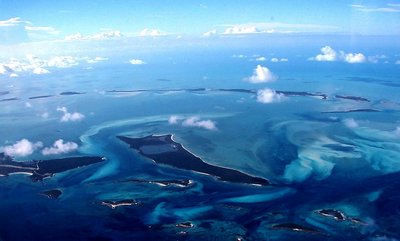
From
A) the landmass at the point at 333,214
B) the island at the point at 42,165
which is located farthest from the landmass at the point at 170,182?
the landmass at the point at 333,214

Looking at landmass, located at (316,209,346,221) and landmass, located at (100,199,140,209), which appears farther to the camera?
landmass, located at (100,199,140,209)

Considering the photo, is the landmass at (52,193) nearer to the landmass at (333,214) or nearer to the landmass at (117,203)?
the landmass at (117,203)

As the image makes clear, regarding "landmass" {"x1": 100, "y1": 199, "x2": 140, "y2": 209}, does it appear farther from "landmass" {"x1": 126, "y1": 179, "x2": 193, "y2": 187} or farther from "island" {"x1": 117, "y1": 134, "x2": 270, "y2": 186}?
"island" {"x1": 117, "y1": 134, "x2": 270, "y2": 186}

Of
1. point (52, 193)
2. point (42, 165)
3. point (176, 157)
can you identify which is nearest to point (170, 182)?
point (176, 157)

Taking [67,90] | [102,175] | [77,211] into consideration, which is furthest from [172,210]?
[67,90]

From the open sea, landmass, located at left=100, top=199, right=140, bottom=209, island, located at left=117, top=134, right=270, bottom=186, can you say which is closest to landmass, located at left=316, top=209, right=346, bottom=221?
the open sea

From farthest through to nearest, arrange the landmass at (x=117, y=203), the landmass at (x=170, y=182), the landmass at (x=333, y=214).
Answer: the landmass at (x=170, y=182) < the landmass at (x=117, y=203) < the landmass at (x=333, y=214)

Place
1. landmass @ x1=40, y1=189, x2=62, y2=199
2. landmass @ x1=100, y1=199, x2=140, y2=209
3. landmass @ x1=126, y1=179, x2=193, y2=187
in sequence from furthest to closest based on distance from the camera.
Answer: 1. landmass @ x1=126, y1=179, x2=193, y2=187
2. landmass @ x1=40, y1=189, x2=62, y2=199
3. landmass @ x1=100, y1=199, x2=140, y2=209
